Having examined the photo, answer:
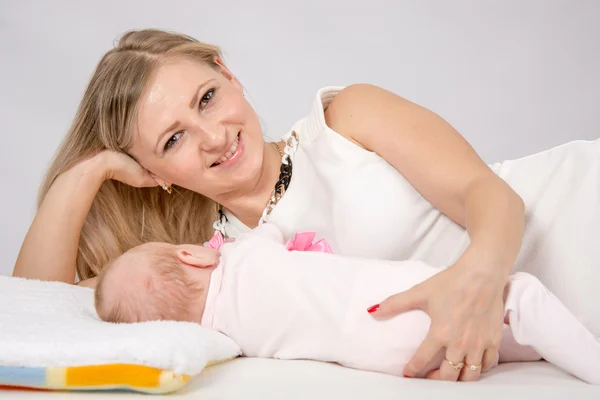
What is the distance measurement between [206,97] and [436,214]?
0.77m

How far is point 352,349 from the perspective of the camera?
1521mm

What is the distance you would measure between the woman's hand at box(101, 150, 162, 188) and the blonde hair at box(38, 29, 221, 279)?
28 mm

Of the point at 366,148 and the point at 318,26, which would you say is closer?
the point at 366,148

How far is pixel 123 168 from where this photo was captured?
7.75ft

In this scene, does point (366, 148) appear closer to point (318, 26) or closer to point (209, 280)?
point (209, 280)

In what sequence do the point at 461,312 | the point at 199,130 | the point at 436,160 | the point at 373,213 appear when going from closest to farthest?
the point at 461,312 < the point at 436,160 < the point at 373,213 < the point at 199,130

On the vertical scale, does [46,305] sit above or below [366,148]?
below

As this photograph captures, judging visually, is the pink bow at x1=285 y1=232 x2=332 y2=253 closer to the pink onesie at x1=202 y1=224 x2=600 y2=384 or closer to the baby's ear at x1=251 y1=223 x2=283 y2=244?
the baby's ear at x1=251 y1=223 x2=283 y2=244

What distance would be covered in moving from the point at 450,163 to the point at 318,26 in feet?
7.70

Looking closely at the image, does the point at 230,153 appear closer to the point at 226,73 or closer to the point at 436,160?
the point at 226,73

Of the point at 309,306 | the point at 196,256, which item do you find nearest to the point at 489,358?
the point at 309,306

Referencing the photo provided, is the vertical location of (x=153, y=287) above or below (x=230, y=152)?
below

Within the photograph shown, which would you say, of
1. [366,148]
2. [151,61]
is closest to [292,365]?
[366,148]

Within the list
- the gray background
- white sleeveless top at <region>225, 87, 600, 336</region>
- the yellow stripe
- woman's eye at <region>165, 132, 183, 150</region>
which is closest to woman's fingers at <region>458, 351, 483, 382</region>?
white sleeveless top at <region>225, 87, 600, 336</region>
